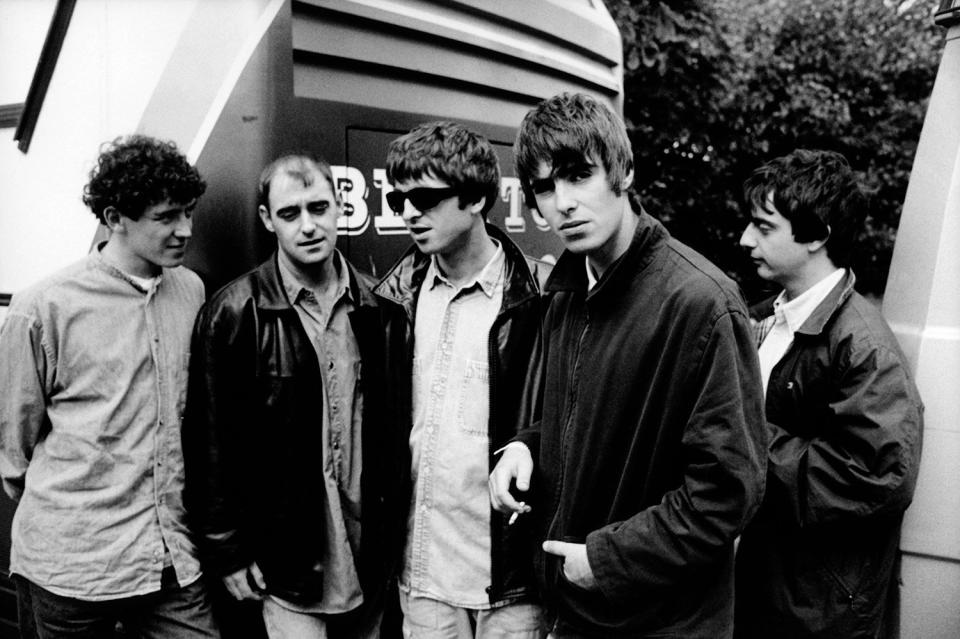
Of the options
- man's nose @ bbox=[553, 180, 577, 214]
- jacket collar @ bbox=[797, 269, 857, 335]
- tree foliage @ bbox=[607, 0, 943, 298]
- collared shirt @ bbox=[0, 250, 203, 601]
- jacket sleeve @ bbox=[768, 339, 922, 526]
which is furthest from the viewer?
tree foliage @ bbox=[607, 0, 943, 298]

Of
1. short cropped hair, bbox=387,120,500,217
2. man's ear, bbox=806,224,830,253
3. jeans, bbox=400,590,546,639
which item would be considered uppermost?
short cropped hair, bbox=387,120,500,217

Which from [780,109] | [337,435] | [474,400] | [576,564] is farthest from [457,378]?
[780,109]

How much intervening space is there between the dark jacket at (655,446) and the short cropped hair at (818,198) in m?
0.72

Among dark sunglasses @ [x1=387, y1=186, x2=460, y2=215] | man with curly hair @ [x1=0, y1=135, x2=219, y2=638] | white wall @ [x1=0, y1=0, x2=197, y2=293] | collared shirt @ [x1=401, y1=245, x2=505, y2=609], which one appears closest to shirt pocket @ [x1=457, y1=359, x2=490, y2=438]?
collared shirt @ [x1=401, y1=245, x2=505, y2=609]

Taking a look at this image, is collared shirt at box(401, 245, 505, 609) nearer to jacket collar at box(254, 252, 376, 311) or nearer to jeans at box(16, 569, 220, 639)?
jacket collar at box(254, 252, 376, 311)

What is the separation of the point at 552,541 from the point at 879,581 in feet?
2.98

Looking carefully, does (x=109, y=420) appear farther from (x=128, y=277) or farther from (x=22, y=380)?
(x=128, y=277)

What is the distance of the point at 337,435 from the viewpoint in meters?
2.36

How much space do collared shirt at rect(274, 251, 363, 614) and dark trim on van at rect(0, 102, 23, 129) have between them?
1219 millimetres

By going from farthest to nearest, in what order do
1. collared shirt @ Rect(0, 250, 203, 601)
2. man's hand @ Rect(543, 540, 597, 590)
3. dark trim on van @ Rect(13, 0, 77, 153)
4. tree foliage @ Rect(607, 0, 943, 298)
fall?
tree foliage @ Rect(607, 0, 943, 298) < dark trim on van @ Rect(13, 0, 77, 153) < collared shirt @ Rect(0, 250, 203, 601) < man's hand @ Rect(543, 540, 597, 590)

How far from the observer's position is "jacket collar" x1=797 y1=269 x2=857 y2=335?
2.07m

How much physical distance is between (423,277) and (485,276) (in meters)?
0.22

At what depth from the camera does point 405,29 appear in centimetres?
288

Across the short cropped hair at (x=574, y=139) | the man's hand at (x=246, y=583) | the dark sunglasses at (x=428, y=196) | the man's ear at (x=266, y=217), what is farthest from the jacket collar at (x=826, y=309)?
the man's hand at (x=246, y=583)
